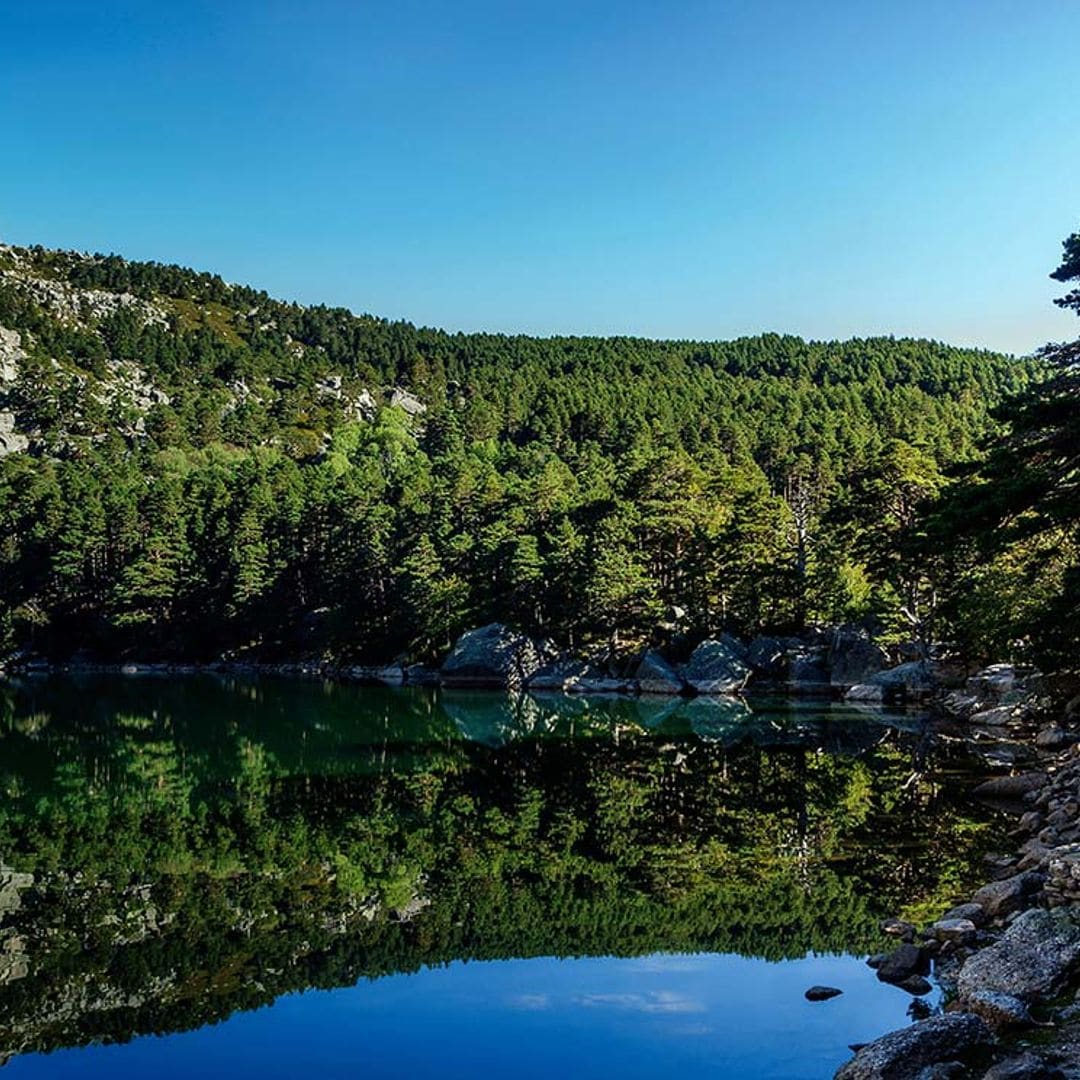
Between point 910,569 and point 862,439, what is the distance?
56987mm

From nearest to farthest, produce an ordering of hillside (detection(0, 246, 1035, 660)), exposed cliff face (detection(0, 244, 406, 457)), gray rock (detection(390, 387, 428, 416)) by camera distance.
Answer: hillside (detection(0, 246, 1035, 660)) → exposed cliff face (detection(0, 244, 406, 457)) → gray rock (detection(390, 387, 428, 416))

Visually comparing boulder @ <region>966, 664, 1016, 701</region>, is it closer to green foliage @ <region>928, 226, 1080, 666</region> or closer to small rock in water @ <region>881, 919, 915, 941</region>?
green foliage @ <region>928, 226, 1080, 666</region>

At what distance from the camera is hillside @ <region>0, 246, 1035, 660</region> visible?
57.8 meters

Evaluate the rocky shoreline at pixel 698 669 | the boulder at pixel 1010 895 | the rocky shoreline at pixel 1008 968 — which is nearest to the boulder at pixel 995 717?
the rocky shoreline at pixel 698 669

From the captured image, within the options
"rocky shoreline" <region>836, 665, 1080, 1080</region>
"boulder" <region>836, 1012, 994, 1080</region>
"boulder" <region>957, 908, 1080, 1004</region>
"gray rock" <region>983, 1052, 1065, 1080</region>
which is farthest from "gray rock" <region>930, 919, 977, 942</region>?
"gray rock" <region>983, 1052, 1065, 1080</region>

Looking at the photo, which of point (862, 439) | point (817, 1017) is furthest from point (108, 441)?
point (817, 1017)

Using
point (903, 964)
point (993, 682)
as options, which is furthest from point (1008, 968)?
point (993, 682)

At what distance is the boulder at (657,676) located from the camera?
53938 millimetres

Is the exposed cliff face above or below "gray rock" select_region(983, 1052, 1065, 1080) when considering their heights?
above

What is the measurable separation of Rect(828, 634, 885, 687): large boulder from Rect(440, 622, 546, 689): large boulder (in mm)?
18959

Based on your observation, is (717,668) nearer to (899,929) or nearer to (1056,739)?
(1056,739)

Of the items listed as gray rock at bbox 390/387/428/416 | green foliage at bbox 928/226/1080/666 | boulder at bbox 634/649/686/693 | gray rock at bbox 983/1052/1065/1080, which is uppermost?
gray rock at bbox 390/387/428/416

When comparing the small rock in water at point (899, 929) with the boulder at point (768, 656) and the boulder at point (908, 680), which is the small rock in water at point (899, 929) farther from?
the boulder at point (768, 656)

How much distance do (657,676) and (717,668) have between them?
354cm
